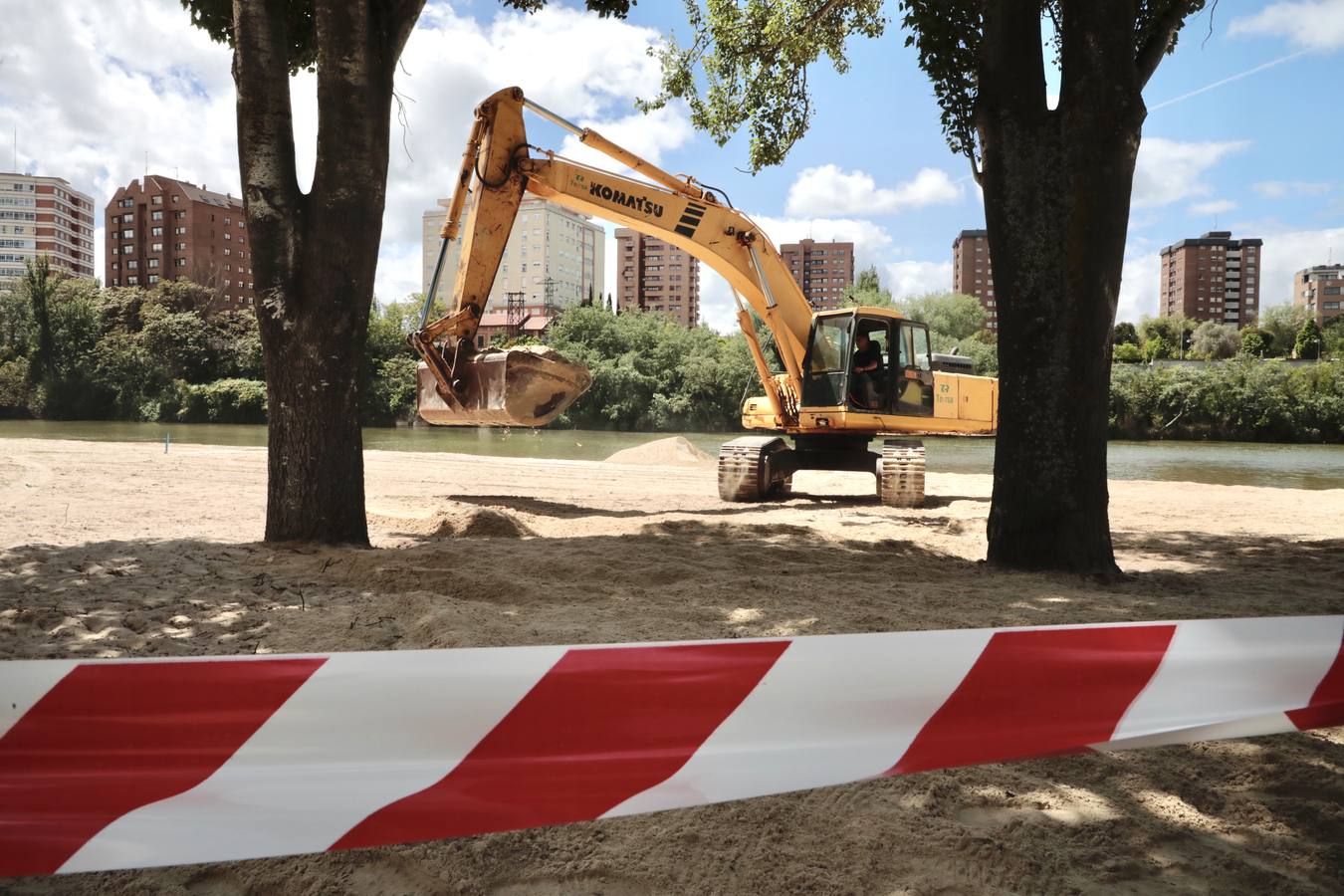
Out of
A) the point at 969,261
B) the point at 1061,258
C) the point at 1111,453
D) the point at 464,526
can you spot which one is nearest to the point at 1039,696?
the point at 1061,258

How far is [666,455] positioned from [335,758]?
2086 cm

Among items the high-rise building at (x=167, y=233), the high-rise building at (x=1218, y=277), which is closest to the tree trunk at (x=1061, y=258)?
the high-rise building at (x=167, y=233)

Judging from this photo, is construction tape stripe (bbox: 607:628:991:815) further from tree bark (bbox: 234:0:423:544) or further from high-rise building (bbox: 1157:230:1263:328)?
high-rise building (bbox: 1157:230:1263:328)

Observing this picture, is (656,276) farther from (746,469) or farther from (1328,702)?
(1328,702)

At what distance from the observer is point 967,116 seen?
8000 millimetres

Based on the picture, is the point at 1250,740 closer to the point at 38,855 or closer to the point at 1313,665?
the point at 1313,665

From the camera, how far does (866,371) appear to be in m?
12.3

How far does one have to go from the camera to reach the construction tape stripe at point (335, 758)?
4.88ft

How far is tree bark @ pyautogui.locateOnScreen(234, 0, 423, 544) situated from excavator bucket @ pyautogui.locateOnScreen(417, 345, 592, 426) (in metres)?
3.04

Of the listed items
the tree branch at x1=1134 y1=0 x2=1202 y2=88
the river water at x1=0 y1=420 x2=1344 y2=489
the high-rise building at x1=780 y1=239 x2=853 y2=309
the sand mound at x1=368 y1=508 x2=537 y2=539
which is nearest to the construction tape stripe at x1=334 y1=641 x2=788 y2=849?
the tree branch at x1=1134 y1=0 x2=1202 y2=88

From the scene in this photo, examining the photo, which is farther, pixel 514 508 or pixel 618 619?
pixel 514 508

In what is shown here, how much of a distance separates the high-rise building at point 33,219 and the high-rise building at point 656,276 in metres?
69.3

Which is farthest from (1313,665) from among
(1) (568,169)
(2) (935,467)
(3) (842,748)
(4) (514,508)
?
(2) (935,467)

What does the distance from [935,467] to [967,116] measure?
54.3 ft
